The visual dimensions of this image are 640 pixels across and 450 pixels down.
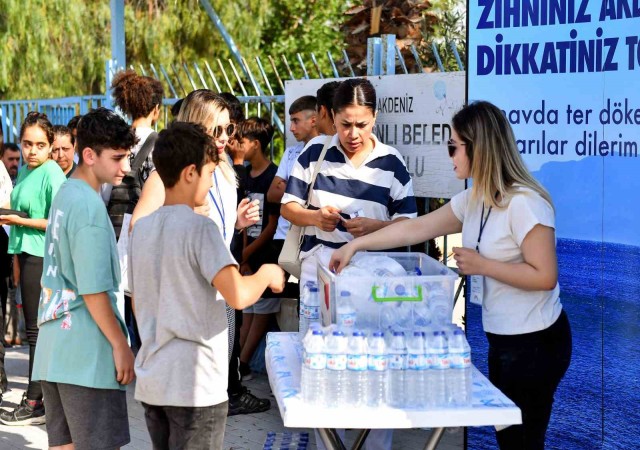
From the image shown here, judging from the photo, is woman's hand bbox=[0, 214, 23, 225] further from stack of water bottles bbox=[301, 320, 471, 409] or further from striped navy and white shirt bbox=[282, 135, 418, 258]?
stack of water bottles bbox=[301, 320, 471, 409]

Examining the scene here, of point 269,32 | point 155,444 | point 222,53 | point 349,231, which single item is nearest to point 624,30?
point 349,231

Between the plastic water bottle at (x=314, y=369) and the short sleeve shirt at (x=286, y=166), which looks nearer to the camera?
the plastic water bottle at (x=314, y=369)

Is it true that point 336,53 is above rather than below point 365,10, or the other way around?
above

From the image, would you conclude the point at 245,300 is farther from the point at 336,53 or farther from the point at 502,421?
the point at 336,53

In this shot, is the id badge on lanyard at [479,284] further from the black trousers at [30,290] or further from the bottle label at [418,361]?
the black trousers at [30,290]

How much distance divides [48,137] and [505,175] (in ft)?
10.9

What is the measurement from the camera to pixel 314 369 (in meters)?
2.94

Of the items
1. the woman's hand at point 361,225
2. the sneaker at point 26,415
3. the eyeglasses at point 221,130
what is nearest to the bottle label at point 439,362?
the woman's hand at point 361,225

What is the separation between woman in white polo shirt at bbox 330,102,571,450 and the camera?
Answer: 10.9 feet

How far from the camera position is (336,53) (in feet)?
64.5

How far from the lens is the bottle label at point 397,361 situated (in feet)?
9.71

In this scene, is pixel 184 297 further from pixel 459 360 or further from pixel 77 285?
pixel 459 360

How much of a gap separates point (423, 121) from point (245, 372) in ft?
7.85

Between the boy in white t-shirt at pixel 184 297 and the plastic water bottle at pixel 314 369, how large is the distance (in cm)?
30
